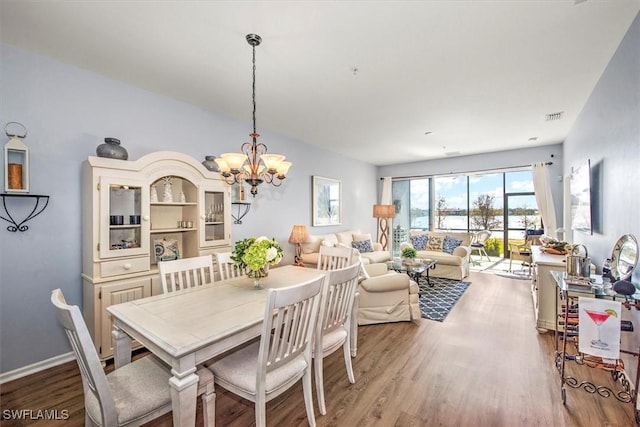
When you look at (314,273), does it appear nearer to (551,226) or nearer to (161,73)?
(161,73)

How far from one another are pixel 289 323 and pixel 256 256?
744 millimetres

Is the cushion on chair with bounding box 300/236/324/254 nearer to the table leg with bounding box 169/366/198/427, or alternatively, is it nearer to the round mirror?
the table leg with bounding box 169/366/198/427

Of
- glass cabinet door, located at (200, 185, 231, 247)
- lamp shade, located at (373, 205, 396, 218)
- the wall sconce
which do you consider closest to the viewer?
the wall sconce

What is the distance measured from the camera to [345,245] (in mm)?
5465

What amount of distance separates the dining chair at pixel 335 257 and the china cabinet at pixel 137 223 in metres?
1.28

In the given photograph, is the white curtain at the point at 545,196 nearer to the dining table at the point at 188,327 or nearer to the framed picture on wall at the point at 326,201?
the framed picture on wall at the point at 326,201

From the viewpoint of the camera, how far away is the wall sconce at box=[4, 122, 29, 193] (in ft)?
7.09

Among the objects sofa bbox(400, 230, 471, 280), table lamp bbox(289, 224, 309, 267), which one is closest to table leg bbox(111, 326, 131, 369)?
table lamp bbox(289, 224, 309, 267)

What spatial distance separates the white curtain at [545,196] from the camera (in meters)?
5.59

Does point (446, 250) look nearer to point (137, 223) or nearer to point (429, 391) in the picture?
point (429, 391)

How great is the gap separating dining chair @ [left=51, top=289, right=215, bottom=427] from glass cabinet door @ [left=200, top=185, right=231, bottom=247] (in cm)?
169

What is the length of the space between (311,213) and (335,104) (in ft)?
8.07

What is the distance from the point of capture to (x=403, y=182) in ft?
25.5

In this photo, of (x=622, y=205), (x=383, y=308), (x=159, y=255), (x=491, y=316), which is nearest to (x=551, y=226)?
(x=491, y=316)
